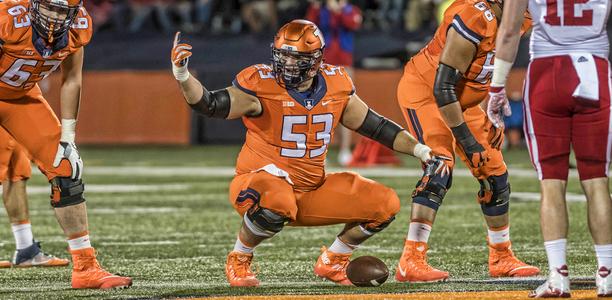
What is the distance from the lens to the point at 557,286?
16.3 ft

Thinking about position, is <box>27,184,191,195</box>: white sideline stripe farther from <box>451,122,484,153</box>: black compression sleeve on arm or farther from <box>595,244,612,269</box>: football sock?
<box>595,244,612,269</box>: football sock

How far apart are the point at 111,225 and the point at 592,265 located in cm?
366

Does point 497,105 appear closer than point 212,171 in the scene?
Yes

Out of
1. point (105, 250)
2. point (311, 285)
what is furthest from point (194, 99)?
point (105, 250)

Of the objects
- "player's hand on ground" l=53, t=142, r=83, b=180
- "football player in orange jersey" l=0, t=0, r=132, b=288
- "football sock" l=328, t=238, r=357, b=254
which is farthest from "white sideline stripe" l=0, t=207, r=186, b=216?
"football sock" l=328, t=238, r=357, b=254

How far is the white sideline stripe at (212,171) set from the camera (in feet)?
41.3

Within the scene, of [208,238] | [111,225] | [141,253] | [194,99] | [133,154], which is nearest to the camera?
[194,99]

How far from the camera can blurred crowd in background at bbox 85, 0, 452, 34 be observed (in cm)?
1747

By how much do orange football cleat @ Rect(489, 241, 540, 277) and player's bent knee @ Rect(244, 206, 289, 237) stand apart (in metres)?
1.11

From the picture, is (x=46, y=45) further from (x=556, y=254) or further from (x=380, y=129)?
(x=556, y=254)

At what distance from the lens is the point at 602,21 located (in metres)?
5.03

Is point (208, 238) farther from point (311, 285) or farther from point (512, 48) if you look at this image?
point (512, 48)

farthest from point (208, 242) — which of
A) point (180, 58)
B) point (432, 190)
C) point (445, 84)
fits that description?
point (180, 58)

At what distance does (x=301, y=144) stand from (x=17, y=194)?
186cm
